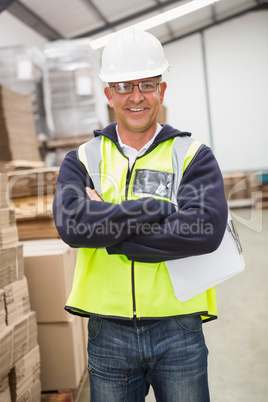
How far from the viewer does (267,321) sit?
4.04 metres

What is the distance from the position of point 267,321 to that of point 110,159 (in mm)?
3076

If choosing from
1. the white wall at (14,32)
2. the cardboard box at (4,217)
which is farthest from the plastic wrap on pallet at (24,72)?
the cardboard box at (4,217)

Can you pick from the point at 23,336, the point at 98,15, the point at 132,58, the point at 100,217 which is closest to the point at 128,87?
the point at 132,58

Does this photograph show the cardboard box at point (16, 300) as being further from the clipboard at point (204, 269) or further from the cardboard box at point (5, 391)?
the clipboard at point (204, 269)

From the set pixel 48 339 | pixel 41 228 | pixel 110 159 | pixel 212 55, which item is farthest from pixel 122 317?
pixel 212 55

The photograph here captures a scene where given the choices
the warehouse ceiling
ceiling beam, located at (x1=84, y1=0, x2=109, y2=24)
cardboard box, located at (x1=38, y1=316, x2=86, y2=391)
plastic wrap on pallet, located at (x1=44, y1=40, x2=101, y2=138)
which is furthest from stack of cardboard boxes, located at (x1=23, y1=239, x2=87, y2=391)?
ceiling beam, located at (x1=84, y1=0, x2=109, y2=24)

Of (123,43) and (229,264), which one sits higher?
(123,43)

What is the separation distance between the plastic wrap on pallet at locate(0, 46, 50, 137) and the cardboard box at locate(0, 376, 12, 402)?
365 cm

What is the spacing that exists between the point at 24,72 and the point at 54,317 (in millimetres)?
3568

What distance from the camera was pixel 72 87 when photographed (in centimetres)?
538

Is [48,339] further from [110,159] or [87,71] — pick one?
[87,71]

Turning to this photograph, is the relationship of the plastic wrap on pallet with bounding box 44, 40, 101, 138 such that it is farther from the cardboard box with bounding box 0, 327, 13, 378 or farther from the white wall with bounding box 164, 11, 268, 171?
the white wall with bounding box 164, 11, 268, 171

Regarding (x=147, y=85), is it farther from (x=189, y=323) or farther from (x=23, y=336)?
(x=23, y=336)

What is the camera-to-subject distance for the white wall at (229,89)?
42.7ft
